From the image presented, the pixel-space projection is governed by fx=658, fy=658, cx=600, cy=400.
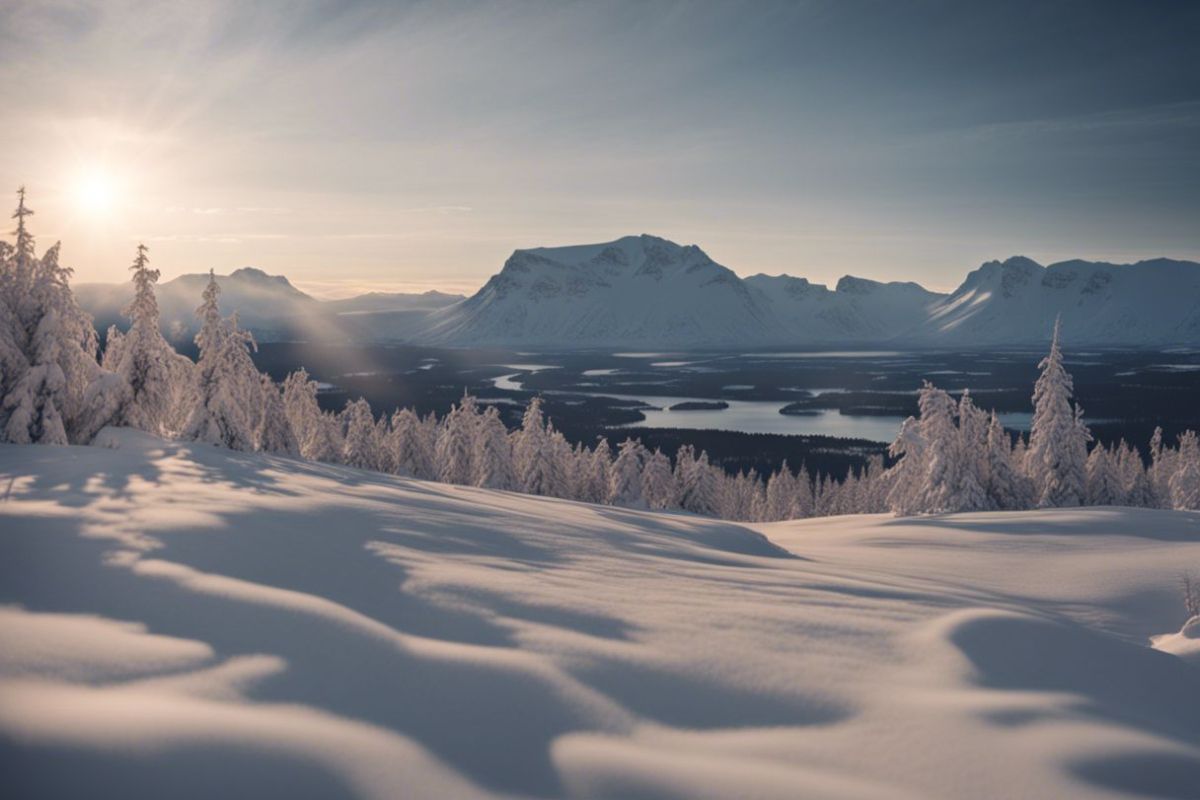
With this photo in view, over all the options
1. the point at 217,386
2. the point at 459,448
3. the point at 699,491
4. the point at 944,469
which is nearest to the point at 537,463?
the point at 459,448

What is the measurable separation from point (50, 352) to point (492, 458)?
28805 millimetres

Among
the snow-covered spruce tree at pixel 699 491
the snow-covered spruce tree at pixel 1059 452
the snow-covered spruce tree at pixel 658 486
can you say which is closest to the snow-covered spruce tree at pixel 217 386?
the snow-covered spruce tree at pixel 658 486

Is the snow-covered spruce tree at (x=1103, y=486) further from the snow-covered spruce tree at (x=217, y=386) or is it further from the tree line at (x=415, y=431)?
the snow-covered spruce tree at (x=217, y=386)

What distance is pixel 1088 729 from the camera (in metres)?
4.39

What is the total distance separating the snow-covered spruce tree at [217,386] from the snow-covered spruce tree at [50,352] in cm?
554

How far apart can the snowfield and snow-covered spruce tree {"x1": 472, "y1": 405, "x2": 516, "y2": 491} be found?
117 feet

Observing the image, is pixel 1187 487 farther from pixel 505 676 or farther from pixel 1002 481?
pixel 505 676

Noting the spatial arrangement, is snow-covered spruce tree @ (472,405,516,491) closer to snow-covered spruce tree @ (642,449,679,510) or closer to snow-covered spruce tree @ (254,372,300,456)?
snow-covered spruce tree @ (642,449,679,510)

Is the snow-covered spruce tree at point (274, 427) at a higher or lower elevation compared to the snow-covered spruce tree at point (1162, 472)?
higher

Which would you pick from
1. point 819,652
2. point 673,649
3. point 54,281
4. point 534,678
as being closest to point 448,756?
point 534,678

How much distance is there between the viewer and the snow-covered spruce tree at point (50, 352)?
1842 centimetres

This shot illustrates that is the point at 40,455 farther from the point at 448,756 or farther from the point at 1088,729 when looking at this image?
the point at 1088,729

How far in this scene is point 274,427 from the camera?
3981cm

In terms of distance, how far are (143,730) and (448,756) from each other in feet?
5.49
